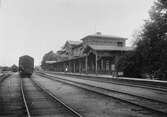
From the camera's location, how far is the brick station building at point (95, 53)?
3803cm

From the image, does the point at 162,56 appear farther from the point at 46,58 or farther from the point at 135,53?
the point at 46,58

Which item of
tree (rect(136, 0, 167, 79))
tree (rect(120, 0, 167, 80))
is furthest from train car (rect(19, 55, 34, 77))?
tree (rect(136, 0, 167, 79))

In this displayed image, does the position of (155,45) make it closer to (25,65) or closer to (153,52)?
(153,52)

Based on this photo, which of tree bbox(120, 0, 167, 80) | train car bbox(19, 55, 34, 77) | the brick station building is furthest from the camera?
train car bbox(19, 55, 34, 77)

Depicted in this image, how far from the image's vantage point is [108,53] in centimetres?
3819

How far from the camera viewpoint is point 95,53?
37.5 metres

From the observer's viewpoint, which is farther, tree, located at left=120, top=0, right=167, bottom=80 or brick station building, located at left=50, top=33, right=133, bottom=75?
brick station building, located at left=50, top=33, right=133, bottom=75

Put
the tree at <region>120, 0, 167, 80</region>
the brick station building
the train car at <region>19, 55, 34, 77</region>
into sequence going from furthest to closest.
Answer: the train car at <region>19, 55, 34, 77</region> < the brick station building < the tree at <region>120, 0, 167, 80</region>

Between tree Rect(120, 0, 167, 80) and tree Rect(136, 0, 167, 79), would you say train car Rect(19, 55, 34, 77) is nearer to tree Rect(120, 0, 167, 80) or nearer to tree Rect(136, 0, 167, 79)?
tree Rect(120, 0, 167, 80)

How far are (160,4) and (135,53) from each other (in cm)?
691

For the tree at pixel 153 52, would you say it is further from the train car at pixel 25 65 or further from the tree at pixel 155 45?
the train car at pixel 25 65

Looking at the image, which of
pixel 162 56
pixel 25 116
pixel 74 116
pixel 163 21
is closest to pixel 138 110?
pixel 74 116

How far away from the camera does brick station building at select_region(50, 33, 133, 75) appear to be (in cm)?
3803

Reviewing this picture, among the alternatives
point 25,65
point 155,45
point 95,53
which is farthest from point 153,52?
point 25,65
